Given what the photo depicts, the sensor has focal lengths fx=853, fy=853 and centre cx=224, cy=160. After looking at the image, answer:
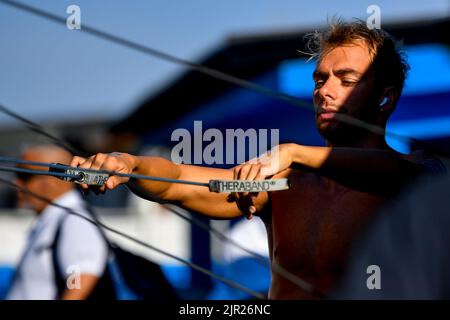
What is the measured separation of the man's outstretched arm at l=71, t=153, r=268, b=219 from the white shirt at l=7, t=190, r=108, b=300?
1.21 meters

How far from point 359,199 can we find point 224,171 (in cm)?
38

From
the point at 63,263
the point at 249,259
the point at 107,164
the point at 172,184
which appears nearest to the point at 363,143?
the point at 172,184

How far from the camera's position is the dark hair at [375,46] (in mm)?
2416

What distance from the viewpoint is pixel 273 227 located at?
96.0 inches

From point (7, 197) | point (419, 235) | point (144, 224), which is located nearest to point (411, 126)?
point (419, 235)

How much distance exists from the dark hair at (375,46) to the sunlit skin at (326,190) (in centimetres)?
2

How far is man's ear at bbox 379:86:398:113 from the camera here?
2.44 m

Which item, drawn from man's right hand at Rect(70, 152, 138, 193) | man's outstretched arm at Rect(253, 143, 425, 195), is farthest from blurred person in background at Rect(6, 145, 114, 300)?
man's outstretched arm at Rect(253, 143, 425, 195)

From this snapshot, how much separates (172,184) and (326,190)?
0.43m

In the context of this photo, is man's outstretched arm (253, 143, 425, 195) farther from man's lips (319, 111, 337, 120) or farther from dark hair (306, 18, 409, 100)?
dark hair (306, 18, 409, 100)

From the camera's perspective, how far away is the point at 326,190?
240 centimetres

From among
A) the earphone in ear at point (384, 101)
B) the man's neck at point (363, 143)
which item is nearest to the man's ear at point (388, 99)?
the earphone in ear at point (384, 101)

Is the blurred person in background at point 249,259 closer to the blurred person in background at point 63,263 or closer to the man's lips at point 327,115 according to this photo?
the blurred person in background at point 63,263
